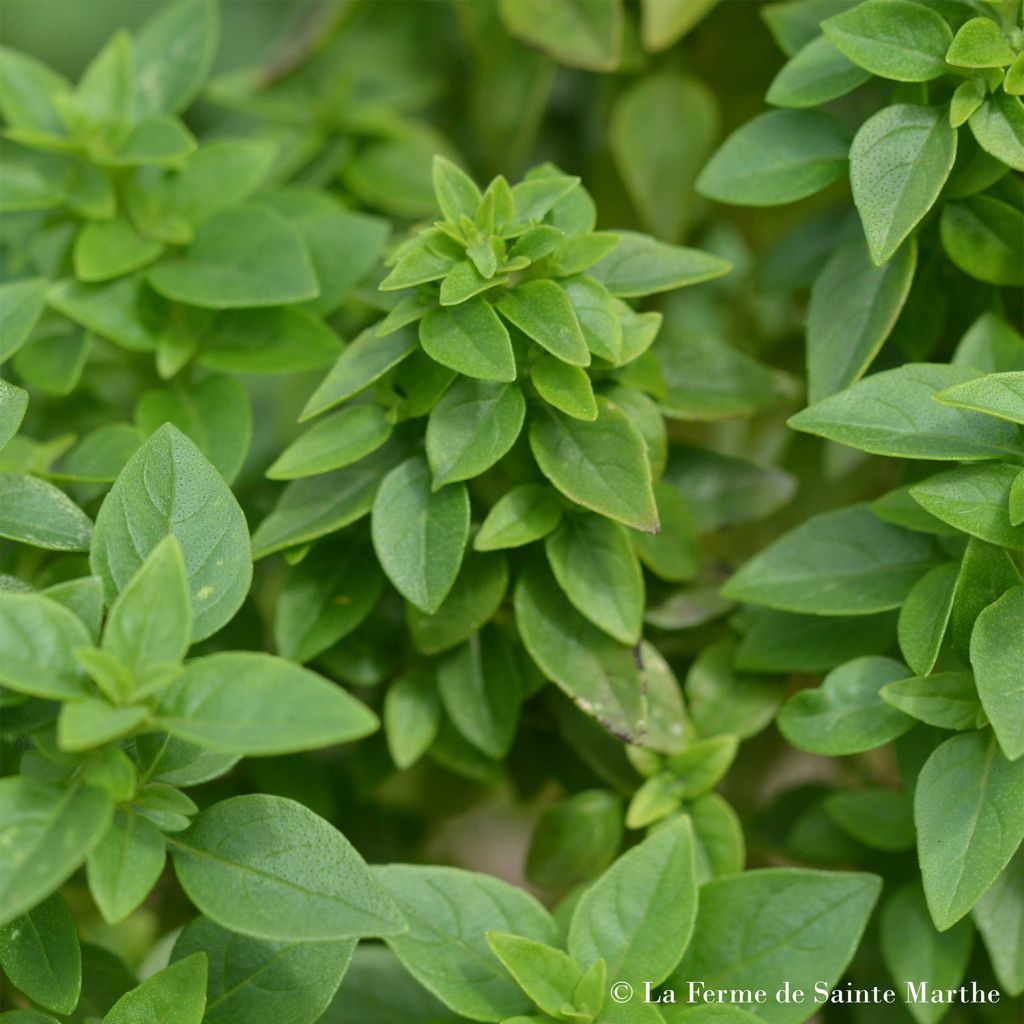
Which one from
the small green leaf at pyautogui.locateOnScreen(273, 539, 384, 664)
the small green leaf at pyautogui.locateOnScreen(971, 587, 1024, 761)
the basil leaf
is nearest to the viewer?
the basil leaf

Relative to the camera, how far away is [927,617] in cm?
70

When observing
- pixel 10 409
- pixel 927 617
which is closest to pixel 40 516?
pixel 10 409

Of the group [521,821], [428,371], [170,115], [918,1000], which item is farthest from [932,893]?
[170,115]

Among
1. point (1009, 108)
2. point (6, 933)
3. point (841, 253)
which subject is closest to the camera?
point (6, 933)

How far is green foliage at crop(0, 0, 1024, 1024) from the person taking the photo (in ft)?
2.01

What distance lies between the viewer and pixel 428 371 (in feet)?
2.48

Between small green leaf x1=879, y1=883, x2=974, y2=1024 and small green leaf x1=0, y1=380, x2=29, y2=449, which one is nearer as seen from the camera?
small green leaf x1=0, y1=380, x2=29, y2=449

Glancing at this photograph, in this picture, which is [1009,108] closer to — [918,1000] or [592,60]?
[592,60]

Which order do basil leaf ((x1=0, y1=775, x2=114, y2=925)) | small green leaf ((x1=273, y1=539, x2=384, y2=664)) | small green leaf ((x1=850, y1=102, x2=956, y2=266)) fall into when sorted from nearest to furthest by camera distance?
1. basil leaf ((x1=0, y1=775, x2=114, y2=925))
2. small green leaf ((x1=850, y1=102, x2=956, y2=266))
3. small green leaf ((x1=273, y1=539, x2=384, y2=664))

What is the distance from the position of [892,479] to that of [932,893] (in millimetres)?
458

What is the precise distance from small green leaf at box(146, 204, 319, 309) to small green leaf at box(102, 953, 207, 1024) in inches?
16.8

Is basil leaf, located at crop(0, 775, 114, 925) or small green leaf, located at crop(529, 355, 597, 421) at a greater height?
basil leaf, located at crop(0, 775, 114, 925)

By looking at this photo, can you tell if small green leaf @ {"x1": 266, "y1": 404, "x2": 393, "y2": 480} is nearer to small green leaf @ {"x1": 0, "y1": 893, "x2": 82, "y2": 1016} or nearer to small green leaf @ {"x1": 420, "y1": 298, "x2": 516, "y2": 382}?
small green leaf @ {"x1": 420, "y1": 298, "x2": 516, "y2": 382}

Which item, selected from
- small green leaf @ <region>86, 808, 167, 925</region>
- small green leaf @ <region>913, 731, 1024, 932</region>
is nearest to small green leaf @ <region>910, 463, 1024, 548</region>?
small green leaf @ <region>913, 731, 1024, 932</region>
